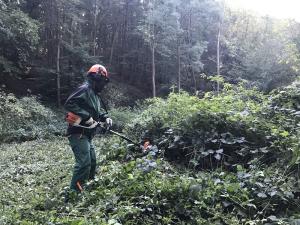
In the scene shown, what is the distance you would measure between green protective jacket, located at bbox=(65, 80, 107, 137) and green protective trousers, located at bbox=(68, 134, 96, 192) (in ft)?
0.34

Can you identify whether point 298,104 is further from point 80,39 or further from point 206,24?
point 206,24

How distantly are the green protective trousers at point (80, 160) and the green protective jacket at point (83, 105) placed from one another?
0.34 feet

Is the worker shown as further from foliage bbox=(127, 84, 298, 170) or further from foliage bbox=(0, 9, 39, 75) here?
foliage bbox=(0, 9, 39, 75)

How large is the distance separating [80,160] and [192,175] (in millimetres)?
1695

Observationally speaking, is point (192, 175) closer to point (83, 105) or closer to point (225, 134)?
point (225, 134)

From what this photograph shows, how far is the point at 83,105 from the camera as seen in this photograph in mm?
5609

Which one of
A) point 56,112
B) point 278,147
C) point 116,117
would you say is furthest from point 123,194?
point 56,112

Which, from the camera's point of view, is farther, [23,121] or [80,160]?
[23,121]

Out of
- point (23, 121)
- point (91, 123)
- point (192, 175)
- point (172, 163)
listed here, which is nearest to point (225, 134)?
point (192, 175)

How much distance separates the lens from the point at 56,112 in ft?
74.9

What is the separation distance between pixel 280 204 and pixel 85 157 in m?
2.79

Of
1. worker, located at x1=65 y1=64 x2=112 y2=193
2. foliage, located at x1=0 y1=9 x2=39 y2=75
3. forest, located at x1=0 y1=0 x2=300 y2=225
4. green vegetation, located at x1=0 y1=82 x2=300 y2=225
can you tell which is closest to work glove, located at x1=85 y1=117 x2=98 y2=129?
worker, located at x1=65 y1=64 x2=112 y2=193

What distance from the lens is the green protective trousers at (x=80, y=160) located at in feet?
17.8

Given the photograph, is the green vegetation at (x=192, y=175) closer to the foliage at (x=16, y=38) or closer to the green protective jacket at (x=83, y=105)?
the green protective jacket at (x=83, y=105)
